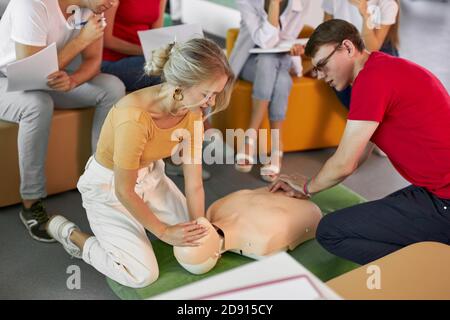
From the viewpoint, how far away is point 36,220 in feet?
7.87

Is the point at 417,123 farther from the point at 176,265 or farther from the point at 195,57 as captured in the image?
the point at 176,265

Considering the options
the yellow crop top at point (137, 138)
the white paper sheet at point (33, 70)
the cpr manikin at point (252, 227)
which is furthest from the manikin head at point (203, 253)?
the white paper sheet at point (33, 70)

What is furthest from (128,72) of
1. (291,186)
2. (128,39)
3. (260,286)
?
(260,286)

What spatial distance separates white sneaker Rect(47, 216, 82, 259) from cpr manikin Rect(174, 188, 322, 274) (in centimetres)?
41

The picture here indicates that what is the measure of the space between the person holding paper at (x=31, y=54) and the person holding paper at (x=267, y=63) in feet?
2.62

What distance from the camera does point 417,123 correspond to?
1938 mm

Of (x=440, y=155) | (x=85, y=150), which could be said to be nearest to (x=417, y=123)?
(x=440, y=155)

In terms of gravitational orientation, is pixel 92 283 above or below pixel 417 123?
below

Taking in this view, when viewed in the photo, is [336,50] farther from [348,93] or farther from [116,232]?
[348,93]

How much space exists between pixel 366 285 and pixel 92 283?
1028 millimetres

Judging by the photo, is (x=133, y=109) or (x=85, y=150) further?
(x=85, y=150)

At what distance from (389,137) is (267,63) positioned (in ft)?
3.40

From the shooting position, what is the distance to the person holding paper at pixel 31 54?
7.46ft

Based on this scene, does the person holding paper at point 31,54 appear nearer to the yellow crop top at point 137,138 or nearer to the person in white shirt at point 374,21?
the yellow crop top at point 137,138
